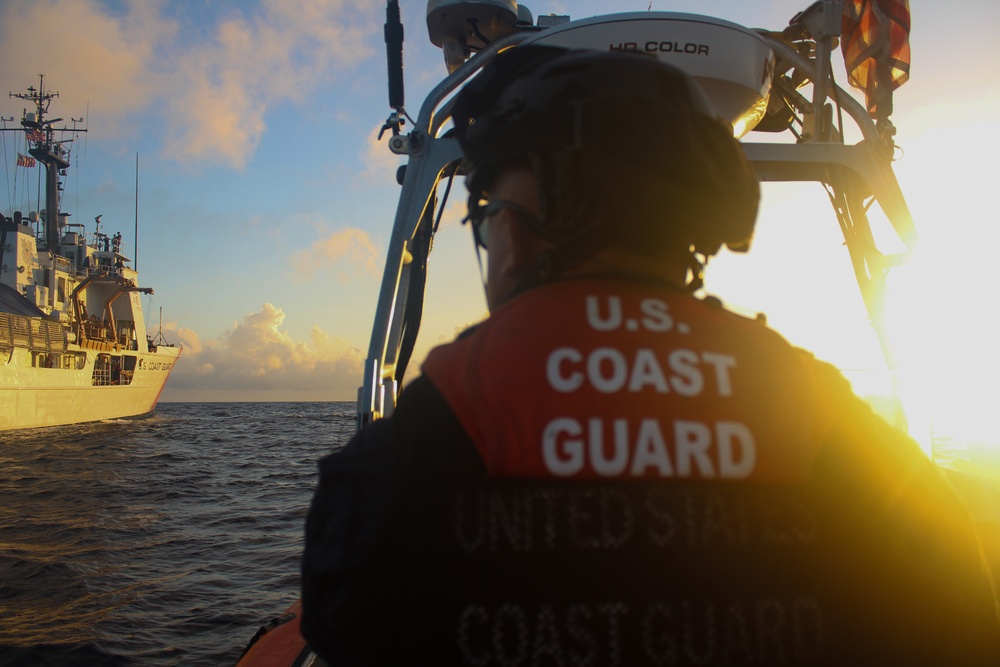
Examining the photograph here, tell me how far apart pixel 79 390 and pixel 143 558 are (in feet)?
109

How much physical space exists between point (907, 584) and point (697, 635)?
0.36 meters

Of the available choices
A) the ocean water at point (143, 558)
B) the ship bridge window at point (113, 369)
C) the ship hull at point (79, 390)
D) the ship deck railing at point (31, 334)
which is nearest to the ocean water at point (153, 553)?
the ocean water at point (143, 558)

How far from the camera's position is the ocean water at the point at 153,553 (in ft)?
21.6

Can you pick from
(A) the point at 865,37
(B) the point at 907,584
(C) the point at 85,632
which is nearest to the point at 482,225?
(B) the point at 907,584

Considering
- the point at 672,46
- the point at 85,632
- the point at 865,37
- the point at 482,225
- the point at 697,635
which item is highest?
the point at 865,37

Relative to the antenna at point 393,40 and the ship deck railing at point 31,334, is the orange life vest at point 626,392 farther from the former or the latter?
the ship deck railing at point 31,334

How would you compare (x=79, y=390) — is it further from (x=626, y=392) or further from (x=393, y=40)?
(x=626, y=392)

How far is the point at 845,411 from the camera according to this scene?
103 centimetres

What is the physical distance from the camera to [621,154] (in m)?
1.01

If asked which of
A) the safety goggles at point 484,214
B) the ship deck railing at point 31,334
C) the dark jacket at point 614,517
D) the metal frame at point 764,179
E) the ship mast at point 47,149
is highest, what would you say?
the ship mast at point 47,149

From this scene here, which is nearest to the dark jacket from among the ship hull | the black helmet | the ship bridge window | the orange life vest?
the orange life vest

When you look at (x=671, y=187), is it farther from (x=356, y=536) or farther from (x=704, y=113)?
(x=356, y=536)

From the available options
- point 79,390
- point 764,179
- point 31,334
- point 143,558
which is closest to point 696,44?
point 764,179

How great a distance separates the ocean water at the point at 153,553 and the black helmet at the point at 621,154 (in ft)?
5.51
